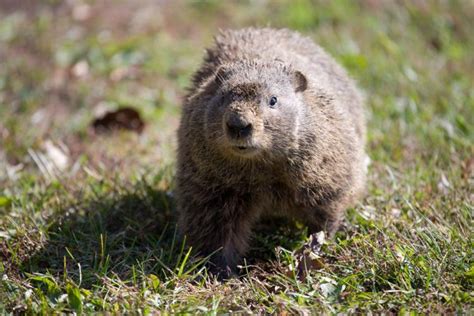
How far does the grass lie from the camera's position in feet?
14.0

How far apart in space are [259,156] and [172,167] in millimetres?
1864

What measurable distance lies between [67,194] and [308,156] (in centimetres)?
226

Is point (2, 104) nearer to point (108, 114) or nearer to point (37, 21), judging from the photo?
point (108, 114)

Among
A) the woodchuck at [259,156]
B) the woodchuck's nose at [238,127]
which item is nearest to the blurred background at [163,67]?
the woodchuck at [259,156]

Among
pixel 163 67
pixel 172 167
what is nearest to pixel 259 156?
pixel 172 167

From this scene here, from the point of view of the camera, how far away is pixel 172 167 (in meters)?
6.24

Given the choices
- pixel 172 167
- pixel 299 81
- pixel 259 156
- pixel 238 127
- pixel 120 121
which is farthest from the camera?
pixel 120 121

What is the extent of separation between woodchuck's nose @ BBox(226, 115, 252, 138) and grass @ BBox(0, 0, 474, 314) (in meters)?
0.92

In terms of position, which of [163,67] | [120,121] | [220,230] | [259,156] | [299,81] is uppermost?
[299,81]

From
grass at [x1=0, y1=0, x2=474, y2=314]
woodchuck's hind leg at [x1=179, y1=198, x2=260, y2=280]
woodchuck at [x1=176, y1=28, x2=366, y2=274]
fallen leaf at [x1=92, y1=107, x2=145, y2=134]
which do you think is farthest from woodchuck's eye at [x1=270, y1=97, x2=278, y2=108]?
fallen leaf at [x1=92, y1=107, x2=145, y2=134]

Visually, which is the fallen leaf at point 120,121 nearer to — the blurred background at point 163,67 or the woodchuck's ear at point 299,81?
the blurred background at point 163,67

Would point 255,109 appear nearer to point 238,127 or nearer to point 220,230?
point 238,127

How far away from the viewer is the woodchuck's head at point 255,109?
4.28 metres

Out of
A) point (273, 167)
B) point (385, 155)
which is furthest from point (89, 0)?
point (273, 167)
